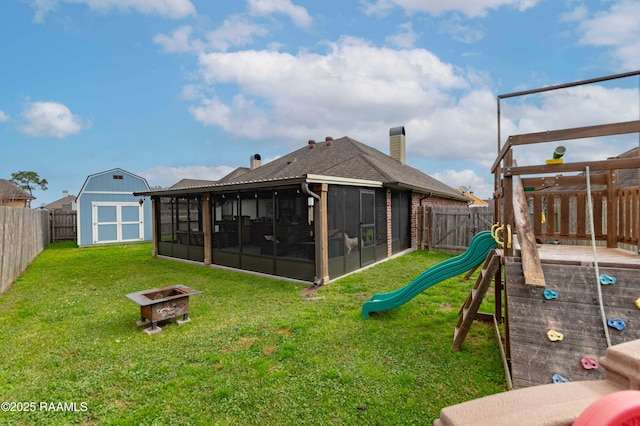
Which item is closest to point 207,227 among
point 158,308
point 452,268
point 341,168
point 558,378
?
point 158,308

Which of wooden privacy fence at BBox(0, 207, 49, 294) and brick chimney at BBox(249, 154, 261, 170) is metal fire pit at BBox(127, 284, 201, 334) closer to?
wooden privacy fence at BBox(0, 207, 49, 294)

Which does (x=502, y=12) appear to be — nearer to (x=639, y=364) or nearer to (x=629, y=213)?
(x=629, y=213)

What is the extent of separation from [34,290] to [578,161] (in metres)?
9.70

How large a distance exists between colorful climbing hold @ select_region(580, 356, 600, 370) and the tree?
163 feet

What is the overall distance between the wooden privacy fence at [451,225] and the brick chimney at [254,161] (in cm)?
1106

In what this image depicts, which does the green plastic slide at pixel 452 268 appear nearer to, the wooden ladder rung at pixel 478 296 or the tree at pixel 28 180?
the wooden ladder rung at pixel 478 296

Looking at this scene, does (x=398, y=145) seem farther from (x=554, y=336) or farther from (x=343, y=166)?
(x=554, y=336)

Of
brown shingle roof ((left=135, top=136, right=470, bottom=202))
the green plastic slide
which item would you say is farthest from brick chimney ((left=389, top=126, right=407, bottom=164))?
the green plastic slide

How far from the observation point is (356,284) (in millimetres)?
6871

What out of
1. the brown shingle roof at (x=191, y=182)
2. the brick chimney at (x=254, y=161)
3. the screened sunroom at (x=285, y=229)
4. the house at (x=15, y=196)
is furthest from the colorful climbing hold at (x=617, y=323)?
the house at (x=15, y=196)

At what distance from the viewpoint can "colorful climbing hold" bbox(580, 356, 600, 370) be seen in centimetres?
227

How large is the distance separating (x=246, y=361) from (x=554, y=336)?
2956mm

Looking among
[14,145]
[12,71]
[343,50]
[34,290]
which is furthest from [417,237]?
[14,145]

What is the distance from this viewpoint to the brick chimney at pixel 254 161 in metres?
19.4
